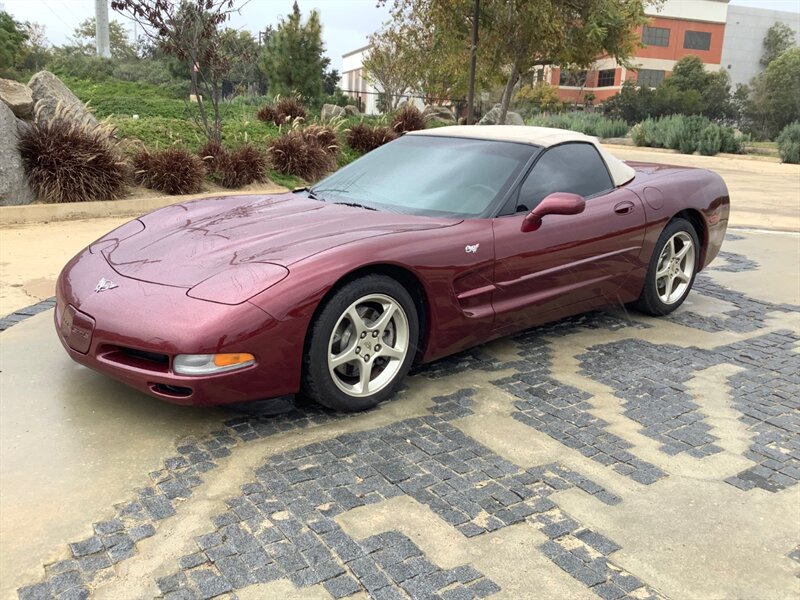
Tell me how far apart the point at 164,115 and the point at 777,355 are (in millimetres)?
13151

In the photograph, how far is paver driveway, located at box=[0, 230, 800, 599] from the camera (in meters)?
2.28

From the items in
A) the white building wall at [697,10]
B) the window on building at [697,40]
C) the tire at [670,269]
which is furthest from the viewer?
the window on building at [697,40]

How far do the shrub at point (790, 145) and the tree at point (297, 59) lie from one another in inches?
598

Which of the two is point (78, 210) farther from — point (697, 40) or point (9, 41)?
point (697, 40)

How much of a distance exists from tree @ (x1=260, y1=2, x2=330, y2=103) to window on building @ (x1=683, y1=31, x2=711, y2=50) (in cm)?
5756

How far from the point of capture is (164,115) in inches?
575

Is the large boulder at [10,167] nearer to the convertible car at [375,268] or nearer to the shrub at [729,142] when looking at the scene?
the convertible car at [375,268]

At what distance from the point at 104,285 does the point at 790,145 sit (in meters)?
24.5

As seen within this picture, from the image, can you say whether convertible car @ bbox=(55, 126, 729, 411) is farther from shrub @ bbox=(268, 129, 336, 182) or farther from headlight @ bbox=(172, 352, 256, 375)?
shrub @ bbox=(268, 129, 336, 182)

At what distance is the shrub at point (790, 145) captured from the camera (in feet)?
74.0

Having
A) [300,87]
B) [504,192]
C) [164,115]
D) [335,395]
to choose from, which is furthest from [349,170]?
[300,87]

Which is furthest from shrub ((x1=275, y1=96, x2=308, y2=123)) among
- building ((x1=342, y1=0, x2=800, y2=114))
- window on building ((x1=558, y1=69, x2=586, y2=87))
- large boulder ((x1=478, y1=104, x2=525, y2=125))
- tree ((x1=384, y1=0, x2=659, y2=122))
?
window on building ((x1=558, y1=69, x2=586, y2=87))

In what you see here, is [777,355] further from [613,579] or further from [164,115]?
[164,115]

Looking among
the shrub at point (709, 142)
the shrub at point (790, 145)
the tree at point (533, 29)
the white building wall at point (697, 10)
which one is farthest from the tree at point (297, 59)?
the white building wall at point (697, 10)
